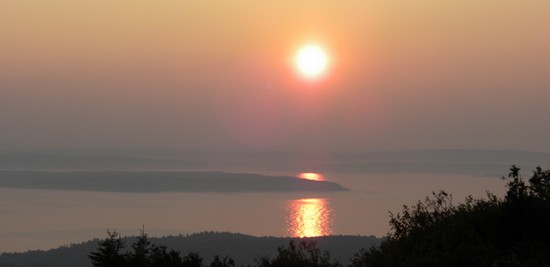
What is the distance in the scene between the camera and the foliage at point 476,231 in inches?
2068

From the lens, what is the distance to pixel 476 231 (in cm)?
5756

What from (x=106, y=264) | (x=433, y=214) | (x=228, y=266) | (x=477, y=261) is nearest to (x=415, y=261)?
(x=477, y=261)

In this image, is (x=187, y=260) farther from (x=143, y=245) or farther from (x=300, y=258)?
(x=300, y=258)

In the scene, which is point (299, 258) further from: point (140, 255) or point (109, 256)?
point (109, 256)

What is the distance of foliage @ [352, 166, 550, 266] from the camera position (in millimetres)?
52531

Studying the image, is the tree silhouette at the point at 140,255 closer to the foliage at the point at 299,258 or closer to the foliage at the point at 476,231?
the foliage at the point at 299,258

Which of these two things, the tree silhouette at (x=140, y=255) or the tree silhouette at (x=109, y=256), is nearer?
the tree silhouette at (x=140, y=255)

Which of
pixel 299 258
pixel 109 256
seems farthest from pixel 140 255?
pixel 299 258

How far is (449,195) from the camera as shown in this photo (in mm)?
65500

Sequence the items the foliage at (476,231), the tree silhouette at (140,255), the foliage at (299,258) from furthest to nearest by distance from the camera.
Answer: the tree silhouette at (140,255)
the foliage at (299,258)
the foliage at (476,231)

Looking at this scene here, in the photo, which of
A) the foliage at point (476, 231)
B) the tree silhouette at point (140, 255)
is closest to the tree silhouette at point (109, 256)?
the tree silhouette at point (140, 255)

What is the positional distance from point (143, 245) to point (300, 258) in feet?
39.4

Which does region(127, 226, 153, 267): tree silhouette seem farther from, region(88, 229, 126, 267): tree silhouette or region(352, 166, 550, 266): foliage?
region(352, 166, 550, 266): foliage

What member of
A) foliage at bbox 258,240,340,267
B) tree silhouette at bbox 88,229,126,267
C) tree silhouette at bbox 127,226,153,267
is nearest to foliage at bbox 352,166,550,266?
foliage at bbox 258,240,340,267
